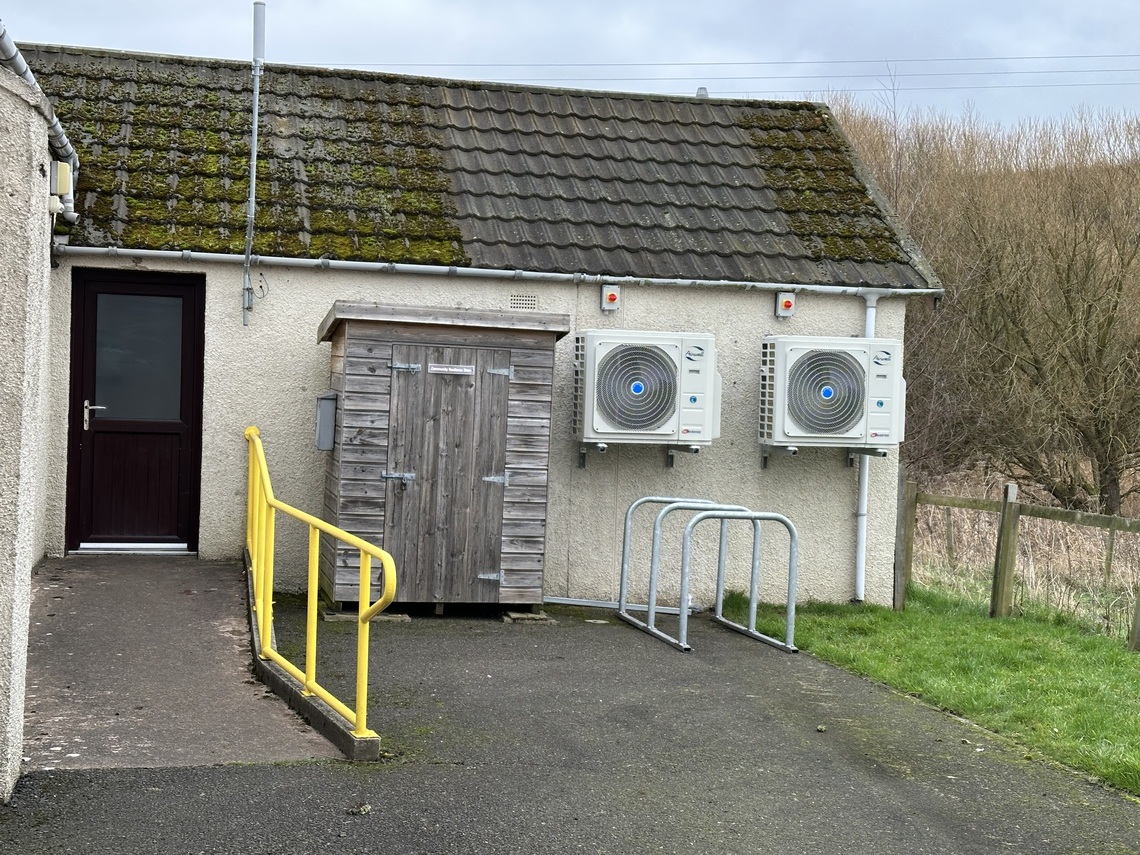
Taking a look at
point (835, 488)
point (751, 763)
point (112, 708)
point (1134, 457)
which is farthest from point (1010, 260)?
point (112, 708)

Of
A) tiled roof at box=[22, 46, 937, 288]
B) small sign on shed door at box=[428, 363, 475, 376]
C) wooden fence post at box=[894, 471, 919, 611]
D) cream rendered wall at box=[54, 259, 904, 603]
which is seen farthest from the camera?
wooden fence post at box=[894, 471, 919, 611]

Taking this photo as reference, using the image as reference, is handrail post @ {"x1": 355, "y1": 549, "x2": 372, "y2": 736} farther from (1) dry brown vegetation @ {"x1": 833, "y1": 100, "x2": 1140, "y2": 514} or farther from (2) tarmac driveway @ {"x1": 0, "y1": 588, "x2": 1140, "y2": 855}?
(1) dry brown vegetation @ {"x1": 833, "y1": 100, "x2": 1140, "y2": 514}

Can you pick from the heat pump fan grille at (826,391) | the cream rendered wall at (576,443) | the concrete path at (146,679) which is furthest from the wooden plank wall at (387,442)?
the heat pump fan grille at (826,391)

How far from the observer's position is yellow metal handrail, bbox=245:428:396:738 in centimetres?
536

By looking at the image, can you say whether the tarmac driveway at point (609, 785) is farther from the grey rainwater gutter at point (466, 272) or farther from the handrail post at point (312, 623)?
the grey rainwater gutter at point (466, 272)

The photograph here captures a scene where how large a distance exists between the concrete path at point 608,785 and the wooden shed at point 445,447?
1.51 meters

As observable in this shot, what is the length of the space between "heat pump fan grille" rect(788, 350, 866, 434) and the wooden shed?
6.99 ft

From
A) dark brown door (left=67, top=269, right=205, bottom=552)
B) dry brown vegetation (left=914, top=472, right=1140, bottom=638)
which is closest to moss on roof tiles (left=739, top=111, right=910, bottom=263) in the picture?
dry brown vegetation (left=914, top=472, right=1140, bottom=638)

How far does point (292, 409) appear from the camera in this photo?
1011 cm

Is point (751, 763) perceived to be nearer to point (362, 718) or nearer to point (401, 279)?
point (362, 718)

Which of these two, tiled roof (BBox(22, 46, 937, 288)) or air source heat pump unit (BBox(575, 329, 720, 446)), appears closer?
air source heat pump unit (BBox(575, 329, 720, 446))

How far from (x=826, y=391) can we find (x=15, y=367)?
22.6ft

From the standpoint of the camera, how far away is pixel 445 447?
9156mm

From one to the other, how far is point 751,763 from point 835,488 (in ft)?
17.7
